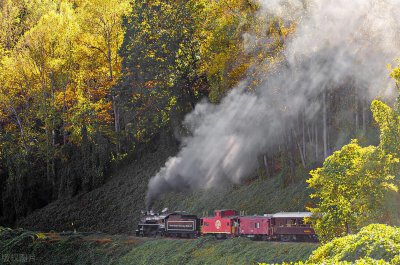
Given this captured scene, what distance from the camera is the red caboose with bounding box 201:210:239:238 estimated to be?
34.7 m

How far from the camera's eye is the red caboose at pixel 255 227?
3253 cm

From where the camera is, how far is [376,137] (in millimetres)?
35188

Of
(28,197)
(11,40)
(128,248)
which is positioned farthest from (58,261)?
(11,40)

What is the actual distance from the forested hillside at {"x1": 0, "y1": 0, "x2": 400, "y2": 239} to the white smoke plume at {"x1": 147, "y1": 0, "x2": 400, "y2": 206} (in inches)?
3.5

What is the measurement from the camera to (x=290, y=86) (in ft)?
126

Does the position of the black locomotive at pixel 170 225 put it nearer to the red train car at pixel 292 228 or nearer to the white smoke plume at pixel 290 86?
the white smoke plume at pixel 290 86

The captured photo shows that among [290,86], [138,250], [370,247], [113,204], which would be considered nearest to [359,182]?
[370,247]

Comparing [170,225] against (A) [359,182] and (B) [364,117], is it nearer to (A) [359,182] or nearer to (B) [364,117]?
(B) [364,117]

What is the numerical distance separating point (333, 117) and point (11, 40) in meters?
39.5

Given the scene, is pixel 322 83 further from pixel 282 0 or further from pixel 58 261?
pixel 58 261

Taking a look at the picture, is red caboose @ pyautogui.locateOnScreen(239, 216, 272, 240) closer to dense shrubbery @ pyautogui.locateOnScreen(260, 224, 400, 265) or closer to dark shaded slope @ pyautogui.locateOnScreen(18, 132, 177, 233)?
dark shaded slope @ pyautogui.locateOnScreen(18, 132, 177, 233)

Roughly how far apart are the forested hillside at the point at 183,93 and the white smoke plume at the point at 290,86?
0.29ft

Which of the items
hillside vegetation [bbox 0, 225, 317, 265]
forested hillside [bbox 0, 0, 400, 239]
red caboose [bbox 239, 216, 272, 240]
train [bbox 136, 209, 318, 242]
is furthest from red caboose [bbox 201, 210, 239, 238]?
forested hillside [bbox 0, 0, 400, 239]

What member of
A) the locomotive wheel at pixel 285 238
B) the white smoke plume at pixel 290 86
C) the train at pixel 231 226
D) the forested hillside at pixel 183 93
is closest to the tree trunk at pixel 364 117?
the forested hillside at pixel 183 93
